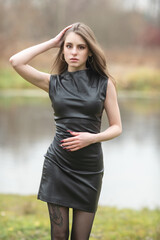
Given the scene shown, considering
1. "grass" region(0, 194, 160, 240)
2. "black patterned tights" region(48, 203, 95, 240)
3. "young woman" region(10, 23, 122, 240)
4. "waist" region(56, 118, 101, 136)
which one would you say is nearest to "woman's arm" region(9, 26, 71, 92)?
"young woman" region(10, 23, 122, 240)

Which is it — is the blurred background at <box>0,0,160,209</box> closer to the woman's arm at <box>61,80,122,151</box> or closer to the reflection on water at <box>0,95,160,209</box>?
the reflection on water at <box>0,95,160,209</box>

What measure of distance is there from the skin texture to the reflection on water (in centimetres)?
338

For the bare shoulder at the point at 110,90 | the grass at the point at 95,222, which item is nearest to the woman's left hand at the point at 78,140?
the bare shoulder at the point at 110,90

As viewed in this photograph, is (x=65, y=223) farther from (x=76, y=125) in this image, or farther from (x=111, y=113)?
(x=111, y=113)

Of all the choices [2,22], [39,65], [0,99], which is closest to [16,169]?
[0,99]

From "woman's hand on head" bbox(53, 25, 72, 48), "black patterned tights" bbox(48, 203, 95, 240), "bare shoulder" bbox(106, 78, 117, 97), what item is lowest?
"black patterned tights" bbox(48, 203, 95, 240)

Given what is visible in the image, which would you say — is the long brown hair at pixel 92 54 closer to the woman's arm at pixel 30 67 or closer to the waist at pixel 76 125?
the woman's arm at pixel 30 67

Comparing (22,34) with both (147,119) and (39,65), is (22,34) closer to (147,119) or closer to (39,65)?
(39,65)

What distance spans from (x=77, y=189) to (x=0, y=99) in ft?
52.1

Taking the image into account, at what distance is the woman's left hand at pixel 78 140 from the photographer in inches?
91.0

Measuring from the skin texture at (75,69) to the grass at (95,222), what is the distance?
1.67 meters

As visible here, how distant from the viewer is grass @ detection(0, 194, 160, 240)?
12.4 ft

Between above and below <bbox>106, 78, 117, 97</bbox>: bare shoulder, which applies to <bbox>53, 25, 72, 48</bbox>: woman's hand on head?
above

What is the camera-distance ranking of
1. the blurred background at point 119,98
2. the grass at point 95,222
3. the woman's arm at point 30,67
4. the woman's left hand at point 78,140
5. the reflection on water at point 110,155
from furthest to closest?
the blurred background at point 119,98 < the reflection on water at point 110,155 < the grass at point 95,222 < the woman's arm at point 30,67 < the woman's left hand at point 78,140
